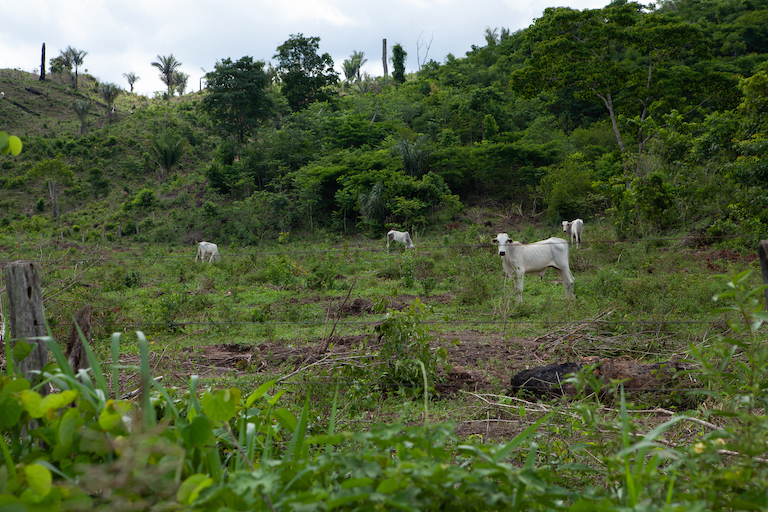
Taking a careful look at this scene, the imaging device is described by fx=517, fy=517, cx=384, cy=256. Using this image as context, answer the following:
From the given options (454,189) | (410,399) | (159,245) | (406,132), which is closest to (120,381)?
(410,399)

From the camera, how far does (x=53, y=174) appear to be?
26.0m

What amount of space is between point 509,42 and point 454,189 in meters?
19.2

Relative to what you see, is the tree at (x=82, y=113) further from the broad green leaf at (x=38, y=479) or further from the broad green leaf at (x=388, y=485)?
the broad green leaf at (x=388, y=485)

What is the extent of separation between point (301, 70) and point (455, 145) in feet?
42.5

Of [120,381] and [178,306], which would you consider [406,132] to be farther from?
[120,381]

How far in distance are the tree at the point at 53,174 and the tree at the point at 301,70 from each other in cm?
1257

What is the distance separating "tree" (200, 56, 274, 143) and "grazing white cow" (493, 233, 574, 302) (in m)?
20.0

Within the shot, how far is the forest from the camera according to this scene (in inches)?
45.4

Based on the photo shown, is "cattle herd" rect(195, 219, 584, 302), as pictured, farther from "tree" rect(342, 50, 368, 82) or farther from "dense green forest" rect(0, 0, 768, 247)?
"tree" rect(342, 50, 368, 82)

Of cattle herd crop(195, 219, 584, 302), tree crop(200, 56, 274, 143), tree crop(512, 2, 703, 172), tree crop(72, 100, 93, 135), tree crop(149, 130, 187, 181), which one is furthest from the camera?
tree crop(72, 100, 93, 135)

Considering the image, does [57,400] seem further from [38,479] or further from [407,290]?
[407,290]

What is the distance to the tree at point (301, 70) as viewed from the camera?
30.3 m

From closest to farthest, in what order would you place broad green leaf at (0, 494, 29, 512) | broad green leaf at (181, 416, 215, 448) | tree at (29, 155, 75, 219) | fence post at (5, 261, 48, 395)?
broad green leaf at (0, 494, 29, 512)
broad green leaf at (181, 416, 215, 448)
fence post at (5, 261, 48, 395)
tree at (29, 155, 75, 219)

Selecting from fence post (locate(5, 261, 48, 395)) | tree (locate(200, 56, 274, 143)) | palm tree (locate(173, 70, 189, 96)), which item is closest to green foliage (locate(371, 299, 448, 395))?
fence post (locate(5, 261, 48, 395))
